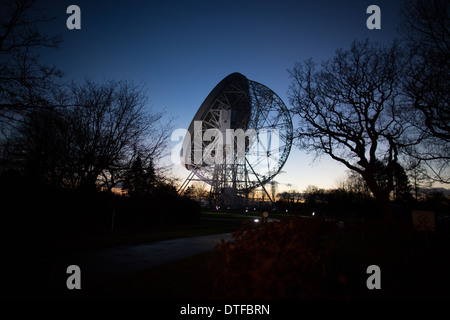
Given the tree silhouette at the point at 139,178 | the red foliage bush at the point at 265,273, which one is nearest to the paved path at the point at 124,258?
the red foliage bush at the point at 265,273

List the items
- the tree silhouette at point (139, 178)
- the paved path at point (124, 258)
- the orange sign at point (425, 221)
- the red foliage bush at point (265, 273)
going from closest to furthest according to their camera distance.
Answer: the red foliage bush at point (265, 273) < the paved path at point (124, 258) < the orange sign at point (425, 221) < the tree silhouette at point (139, 178)

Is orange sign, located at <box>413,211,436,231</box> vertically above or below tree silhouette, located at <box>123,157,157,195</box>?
below

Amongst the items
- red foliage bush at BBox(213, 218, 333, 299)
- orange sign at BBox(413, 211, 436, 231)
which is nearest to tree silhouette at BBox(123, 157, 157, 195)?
red foliage bush at BBox(213, 218, 333, 299)

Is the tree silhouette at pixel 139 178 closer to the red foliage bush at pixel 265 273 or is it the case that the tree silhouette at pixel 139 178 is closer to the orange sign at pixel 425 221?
the red foliage bush at pixel 265 273

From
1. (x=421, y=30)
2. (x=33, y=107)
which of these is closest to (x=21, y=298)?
(x=33, y=107)

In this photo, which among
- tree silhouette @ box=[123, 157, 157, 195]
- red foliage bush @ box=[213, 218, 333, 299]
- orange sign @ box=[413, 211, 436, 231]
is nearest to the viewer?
red foliage bush @ box=[213, 218, 333, 299]

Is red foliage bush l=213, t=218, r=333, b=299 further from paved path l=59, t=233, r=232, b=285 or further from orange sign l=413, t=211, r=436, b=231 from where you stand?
orange sign l=413, t=211, r=436, b=231

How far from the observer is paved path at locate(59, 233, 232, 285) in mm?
5801

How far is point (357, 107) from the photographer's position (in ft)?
56.9

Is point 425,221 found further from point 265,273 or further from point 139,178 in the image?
point 139,178

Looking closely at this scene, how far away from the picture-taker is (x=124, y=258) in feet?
24.1

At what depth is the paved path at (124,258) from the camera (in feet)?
19.0

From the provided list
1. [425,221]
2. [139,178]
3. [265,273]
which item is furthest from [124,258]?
[425,221]
